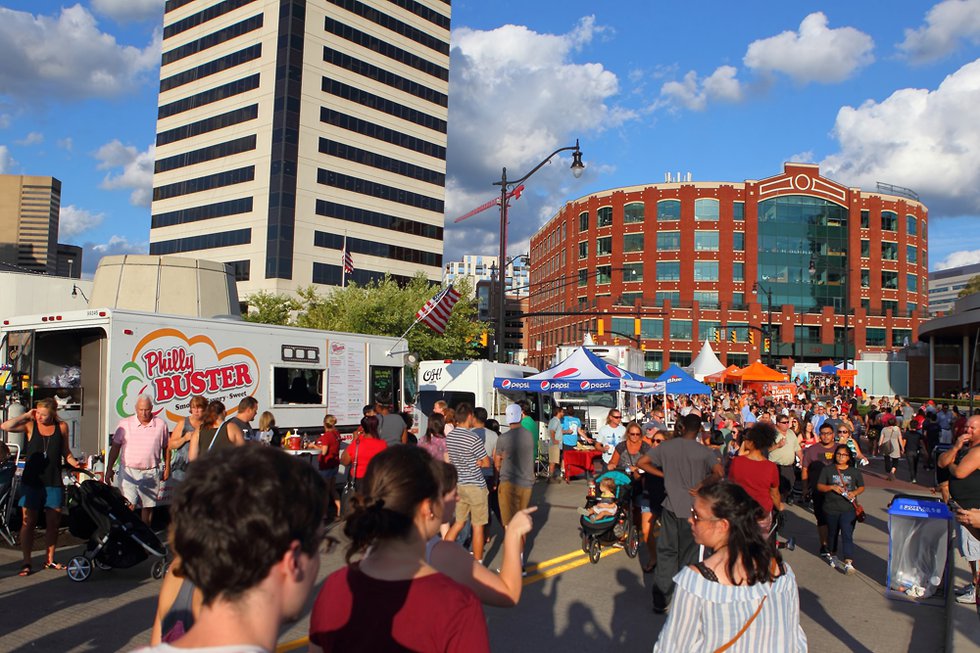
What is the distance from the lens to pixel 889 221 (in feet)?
261

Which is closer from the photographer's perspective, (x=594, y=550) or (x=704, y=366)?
(x=594, y=550)

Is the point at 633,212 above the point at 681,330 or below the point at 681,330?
above

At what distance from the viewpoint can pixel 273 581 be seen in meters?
1.73

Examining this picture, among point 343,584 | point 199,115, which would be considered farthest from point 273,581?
point 199,115

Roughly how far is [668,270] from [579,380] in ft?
206

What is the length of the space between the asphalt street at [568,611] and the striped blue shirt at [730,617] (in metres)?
3.59

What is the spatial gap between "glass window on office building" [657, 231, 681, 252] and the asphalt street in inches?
2760

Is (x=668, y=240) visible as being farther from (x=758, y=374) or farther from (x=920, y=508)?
(x=920, y=508)

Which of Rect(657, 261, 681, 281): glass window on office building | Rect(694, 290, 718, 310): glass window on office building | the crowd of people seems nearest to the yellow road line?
the crowd of people

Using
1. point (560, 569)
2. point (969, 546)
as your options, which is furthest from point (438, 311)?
point (969, 546)

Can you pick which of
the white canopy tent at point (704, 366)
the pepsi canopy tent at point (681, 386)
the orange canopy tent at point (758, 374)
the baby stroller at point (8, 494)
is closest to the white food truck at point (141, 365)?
the baby stroller at point (8, 494)

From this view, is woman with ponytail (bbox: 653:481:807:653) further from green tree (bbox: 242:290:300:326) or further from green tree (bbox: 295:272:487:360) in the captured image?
green tree (bbox: 242:290:300:326)

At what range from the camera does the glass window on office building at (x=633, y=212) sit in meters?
79.9

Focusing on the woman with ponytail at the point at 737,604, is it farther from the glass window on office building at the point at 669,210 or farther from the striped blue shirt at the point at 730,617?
the glass window on office building at the point at 669,210
